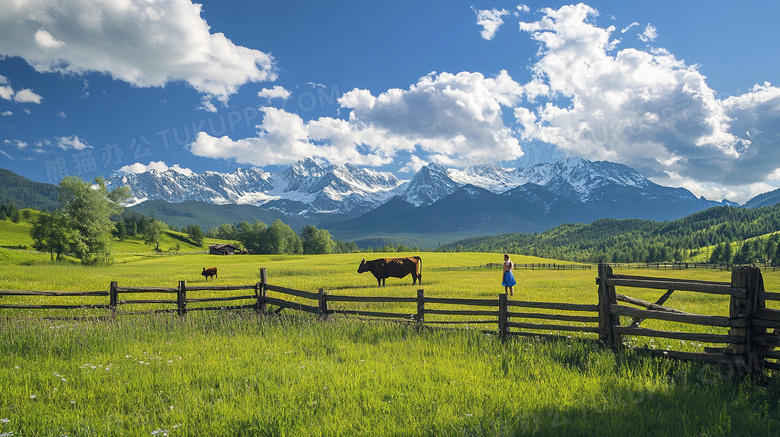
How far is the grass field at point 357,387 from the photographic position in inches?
205

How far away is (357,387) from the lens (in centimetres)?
636

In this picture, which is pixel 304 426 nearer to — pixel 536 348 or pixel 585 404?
pixel 585 404

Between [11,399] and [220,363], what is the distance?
298cm

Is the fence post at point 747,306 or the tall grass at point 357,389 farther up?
the fence post at point 747,306

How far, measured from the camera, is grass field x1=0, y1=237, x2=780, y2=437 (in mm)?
5195

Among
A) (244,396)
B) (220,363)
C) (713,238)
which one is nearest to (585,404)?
(244,396)

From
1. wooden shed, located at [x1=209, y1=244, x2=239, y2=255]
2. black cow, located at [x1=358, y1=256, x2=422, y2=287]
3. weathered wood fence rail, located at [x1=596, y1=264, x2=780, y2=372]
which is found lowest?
wooden shed, located at [x1=209, y1=244, x2=239, y2=255]

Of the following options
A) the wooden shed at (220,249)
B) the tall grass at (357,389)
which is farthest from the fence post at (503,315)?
the wooden shed at (220,249)

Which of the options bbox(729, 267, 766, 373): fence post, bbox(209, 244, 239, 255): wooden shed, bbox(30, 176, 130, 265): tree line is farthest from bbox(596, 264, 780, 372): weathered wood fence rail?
bbox(209, 244, 239, 255): wooden shed

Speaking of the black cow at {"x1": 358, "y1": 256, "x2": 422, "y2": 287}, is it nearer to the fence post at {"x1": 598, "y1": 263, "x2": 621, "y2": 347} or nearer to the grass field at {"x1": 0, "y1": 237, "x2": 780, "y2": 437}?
the grass field at {"x1": 0, "y1": 237, "x2": 780, "y2": 437}

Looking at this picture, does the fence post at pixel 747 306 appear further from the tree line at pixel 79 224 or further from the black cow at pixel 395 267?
the tree line at pixel 79 224

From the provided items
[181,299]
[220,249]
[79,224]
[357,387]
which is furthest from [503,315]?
[220,249]

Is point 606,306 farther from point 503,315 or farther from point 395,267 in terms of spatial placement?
point 395,267

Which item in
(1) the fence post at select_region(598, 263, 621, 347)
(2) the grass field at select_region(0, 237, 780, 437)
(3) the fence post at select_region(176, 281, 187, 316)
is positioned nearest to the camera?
(2) the grass field at select_region(0, 237, 780, 437)
